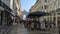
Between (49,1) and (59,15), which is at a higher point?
(49,1)

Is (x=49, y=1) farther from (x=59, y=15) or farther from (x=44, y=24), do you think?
(x=44, y=24)

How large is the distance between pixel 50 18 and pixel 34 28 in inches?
1400

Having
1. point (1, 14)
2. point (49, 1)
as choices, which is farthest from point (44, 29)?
point (49, 1)

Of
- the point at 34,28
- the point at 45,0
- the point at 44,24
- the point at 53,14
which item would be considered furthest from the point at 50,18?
the point at 44,24

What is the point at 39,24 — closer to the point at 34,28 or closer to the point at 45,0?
the point at 34,28

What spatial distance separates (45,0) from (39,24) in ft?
176

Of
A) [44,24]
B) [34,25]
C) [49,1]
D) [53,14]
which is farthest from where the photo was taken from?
[49,1]

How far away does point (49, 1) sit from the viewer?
79.5 meters

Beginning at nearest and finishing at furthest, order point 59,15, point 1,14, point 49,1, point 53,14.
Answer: point 1,14, point 59,15, point 53,14, point 49,1

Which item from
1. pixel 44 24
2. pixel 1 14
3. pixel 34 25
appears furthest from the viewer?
pixel 1 14

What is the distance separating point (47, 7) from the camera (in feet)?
265

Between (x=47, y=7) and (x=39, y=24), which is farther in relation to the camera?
(x=47, y=7)

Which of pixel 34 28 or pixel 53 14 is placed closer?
pixel 34 28

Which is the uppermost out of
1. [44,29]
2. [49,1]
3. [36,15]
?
[49,1]
